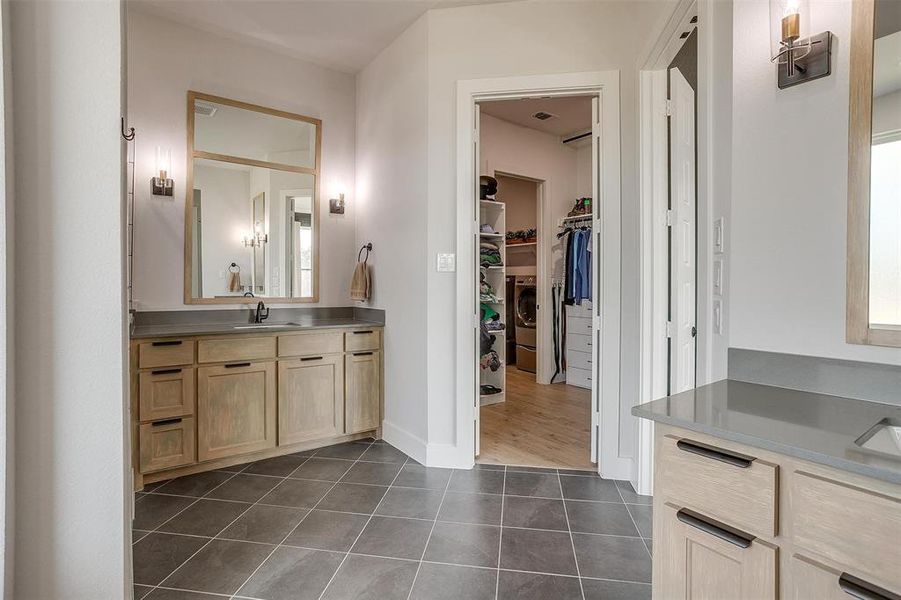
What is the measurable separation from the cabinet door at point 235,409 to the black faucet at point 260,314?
1.65 ft

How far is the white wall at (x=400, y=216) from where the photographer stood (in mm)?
2904

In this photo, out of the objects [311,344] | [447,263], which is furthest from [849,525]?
[311,344]

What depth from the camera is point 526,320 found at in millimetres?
5902

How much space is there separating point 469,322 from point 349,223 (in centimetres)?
154

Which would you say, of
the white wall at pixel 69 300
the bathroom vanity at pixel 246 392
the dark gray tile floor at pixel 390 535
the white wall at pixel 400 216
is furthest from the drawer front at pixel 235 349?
the white wall at pixel 69 300

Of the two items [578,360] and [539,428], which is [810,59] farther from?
[578,360]

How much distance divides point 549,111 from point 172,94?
3.33m

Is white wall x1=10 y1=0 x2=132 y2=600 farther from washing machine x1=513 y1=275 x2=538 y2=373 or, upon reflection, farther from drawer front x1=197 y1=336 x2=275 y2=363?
washing machine x1=513 y1=275 x2=538 y2=373

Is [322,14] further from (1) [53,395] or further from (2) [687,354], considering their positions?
(2) [687,354]

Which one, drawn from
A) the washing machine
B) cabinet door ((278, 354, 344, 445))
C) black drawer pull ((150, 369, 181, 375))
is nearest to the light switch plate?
cabinet door ((278, 354, 344, 445))

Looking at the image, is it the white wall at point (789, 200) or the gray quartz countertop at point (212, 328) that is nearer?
the white wall at point (789, 200)

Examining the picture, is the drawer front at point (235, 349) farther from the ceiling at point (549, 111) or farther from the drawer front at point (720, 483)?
the ceiling at point (549, 111)

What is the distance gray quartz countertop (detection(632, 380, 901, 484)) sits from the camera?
0.79 meters

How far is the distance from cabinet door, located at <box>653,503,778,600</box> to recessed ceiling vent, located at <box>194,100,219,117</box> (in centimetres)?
353
